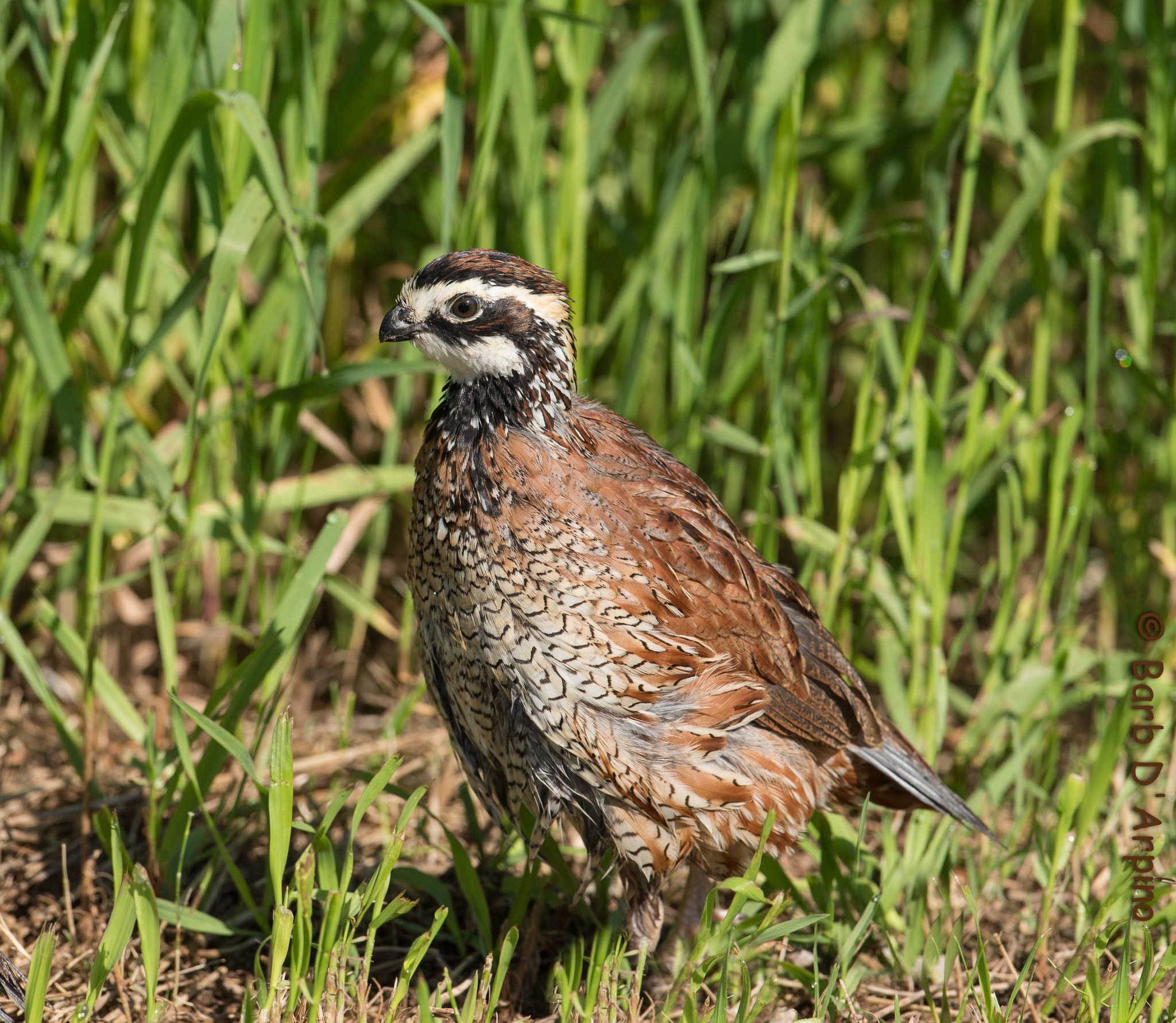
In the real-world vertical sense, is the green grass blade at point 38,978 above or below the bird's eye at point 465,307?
below

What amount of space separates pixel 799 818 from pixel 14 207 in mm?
3664

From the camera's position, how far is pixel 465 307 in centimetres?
299

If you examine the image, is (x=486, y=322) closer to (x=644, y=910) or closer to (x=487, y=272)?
(x=487, y=272)

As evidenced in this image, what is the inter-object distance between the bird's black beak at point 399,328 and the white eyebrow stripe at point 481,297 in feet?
0.08

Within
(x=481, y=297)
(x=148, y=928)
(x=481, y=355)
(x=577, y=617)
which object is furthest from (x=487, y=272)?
(x=148, y=928)

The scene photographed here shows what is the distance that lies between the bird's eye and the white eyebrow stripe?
10 millimetres

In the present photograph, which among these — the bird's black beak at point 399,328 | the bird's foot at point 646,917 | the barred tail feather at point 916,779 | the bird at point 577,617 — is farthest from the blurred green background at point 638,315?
the bird's foot at point 646,917

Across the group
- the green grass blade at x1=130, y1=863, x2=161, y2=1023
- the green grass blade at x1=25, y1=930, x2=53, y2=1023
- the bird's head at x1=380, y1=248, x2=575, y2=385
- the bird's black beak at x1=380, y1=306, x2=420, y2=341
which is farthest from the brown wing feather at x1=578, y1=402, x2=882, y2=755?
the green grass blade at x1=25, y1=930, x2=53, y2=1023

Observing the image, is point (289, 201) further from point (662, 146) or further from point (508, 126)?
point (662, 146)

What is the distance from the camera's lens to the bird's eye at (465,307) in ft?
9.79

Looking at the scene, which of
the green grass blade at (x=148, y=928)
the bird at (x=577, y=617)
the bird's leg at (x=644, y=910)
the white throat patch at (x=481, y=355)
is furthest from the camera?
the bird's leg at (x=644, y=910)

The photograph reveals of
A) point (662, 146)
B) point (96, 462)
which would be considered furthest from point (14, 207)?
point (662, 146)

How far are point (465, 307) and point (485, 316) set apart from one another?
2.1 inches

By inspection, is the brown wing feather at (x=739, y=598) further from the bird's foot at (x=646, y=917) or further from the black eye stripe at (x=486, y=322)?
the bird's foot at (x=646, y=917)
